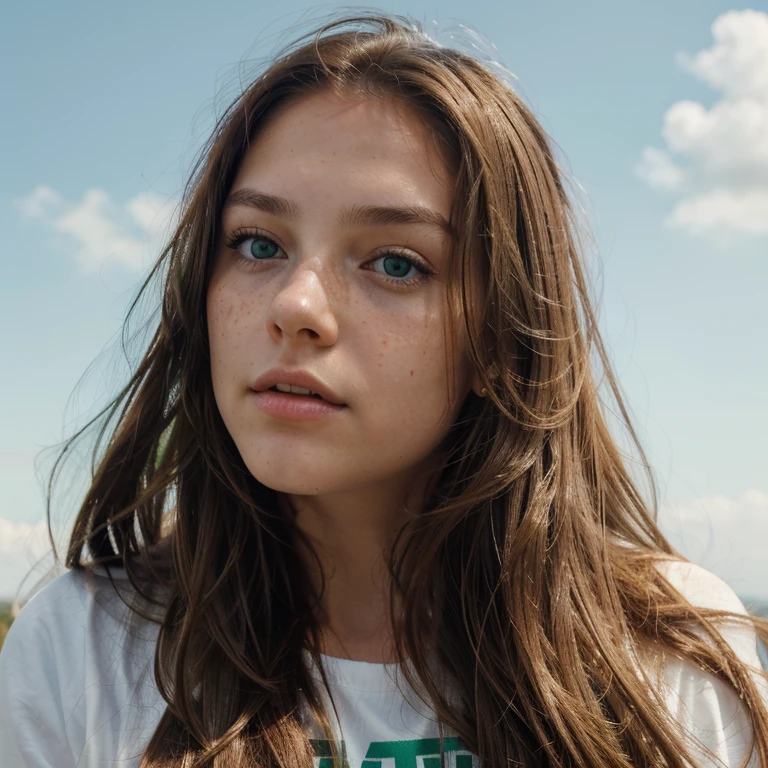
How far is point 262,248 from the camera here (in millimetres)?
1879

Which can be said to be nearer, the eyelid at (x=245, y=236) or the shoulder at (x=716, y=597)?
the eyelid at (x=245, y=236)

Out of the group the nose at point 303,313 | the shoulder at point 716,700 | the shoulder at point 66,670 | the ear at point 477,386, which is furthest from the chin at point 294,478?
the shoulder at point 716,700

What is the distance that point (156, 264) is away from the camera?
2.16 m

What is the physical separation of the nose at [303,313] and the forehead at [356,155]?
0.65 feet

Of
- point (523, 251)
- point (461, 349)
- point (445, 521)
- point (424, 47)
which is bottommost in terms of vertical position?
point (445, 521)

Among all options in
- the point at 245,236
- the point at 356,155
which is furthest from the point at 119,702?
the point at 356,155

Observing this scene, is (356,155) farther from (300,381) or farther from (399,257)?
(300,381)

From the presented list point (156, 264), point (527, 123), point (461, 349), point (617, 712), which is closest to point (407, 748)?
point (617, 712)

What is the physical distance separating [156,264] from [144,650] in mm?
901

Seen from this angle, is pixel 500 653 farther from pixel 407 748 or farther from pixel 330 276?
pixel 330 276

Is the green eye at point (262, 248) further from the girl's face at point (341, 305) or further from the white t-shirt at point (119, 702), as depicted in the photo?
the white t-shirt at point (119, 702)

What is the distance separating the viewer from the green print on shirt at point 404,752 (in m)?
1.73

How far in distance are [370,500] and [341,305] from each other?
506 millimetres

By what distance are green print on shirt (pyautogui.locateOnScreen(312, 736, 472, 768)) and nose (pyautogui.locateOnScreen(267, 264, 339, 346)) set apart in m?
0.80
